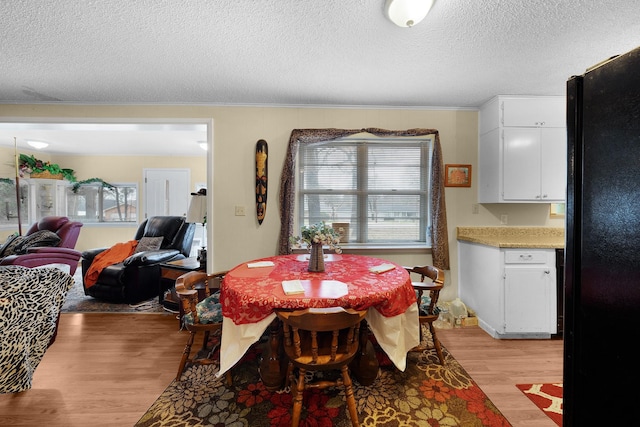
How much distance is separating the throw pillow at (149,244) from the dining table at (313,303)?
2519mm

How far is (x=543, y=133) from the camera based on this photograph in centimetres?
278

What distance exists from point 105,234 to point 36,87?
13.7 ft

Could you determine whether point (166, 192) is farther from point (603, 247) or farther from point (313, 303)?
point (603, 247)

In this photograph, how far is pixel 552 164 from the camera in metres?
2.79

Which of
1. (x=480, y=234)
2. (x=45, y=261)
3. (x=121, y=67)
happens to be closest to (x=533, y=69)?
(x=480, y=234)

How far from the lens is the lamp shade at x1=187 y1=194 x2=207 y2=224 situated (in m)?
3.05

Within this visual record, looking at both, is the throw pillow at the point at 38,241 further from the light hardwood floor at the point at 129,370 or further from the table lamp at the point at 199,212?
the table lamp at the point at 199,212

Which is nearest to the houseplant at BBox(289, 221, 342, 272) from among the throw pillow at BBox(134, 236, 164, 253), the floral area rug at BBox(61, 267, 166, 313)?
the floral area rug at BBox(61, 267, 166, 313)

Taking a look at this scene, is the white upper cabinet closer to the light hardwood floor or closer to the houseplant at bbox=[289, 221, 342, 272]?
the light hardwood floor

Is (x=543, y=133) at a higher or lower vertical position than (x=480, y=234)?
higher

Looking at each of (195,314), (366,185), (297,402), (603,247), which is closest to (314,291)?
(297,402)

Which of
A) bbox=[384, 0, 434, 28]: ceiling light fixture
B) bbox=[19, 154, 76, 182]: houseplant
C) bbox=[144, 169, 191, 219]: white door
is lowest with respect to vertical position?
bbox=[144, 169, 191, 219]: white door

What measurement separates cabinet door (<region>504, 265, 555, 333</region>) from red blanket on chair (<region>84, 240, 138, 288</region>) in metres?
4.60

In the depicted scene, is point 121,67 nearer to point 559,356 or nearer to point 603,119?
point 603,119
